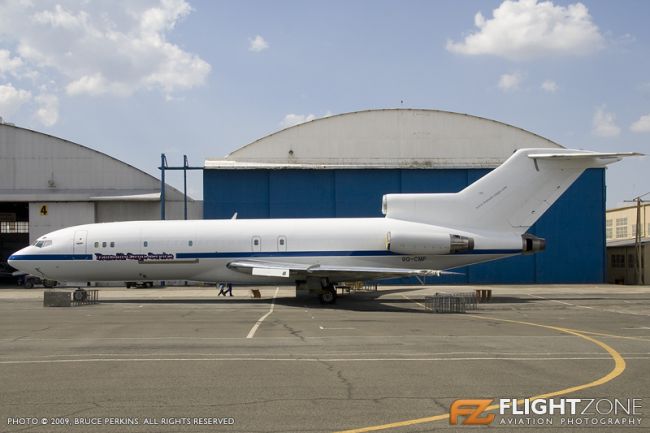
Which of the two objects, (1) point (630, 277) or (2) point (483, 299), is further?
(1) point (630, 277)

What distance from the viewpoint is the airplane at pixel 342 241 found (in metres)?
29.9

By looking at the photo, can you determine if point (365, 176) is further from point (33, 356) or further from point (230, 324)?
point (33, 356)

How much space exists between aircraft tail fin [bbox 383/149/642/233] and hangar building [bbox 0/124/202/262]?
2397cm

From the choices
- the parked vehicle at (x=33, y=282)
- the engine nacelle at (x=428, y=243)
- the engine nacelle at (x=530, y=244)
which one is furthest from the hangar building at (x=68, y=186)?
the engine nacelle at (x=530, y=244)

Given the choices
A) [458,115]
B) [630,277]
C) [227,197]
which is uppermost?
[458,115]

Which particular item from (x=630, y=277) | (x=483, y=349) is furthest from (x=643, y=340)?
(x=630, y=277)

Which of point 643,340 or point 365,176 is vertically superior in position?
point 365,176

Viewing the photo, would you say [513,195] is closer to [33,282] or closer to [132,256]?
[132,256]

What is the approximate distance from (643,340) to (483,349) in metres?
5.07

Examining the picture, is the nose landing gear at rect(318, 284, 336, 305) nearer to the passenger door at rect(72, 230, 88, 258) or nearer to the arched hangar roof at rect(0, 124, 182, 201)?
the passenger door at rect(72, 230, 88, 258)

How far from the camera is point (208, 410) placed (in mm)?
9031

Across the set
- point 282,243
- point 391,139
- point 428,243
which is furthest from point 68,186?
point 428,243

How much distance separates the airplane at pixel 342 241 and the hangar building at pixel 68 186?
17.0 metres

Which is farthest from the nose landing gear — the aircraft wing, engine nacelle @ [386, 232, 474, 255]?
engine nacelle @ [386, 232, 474, 255]
